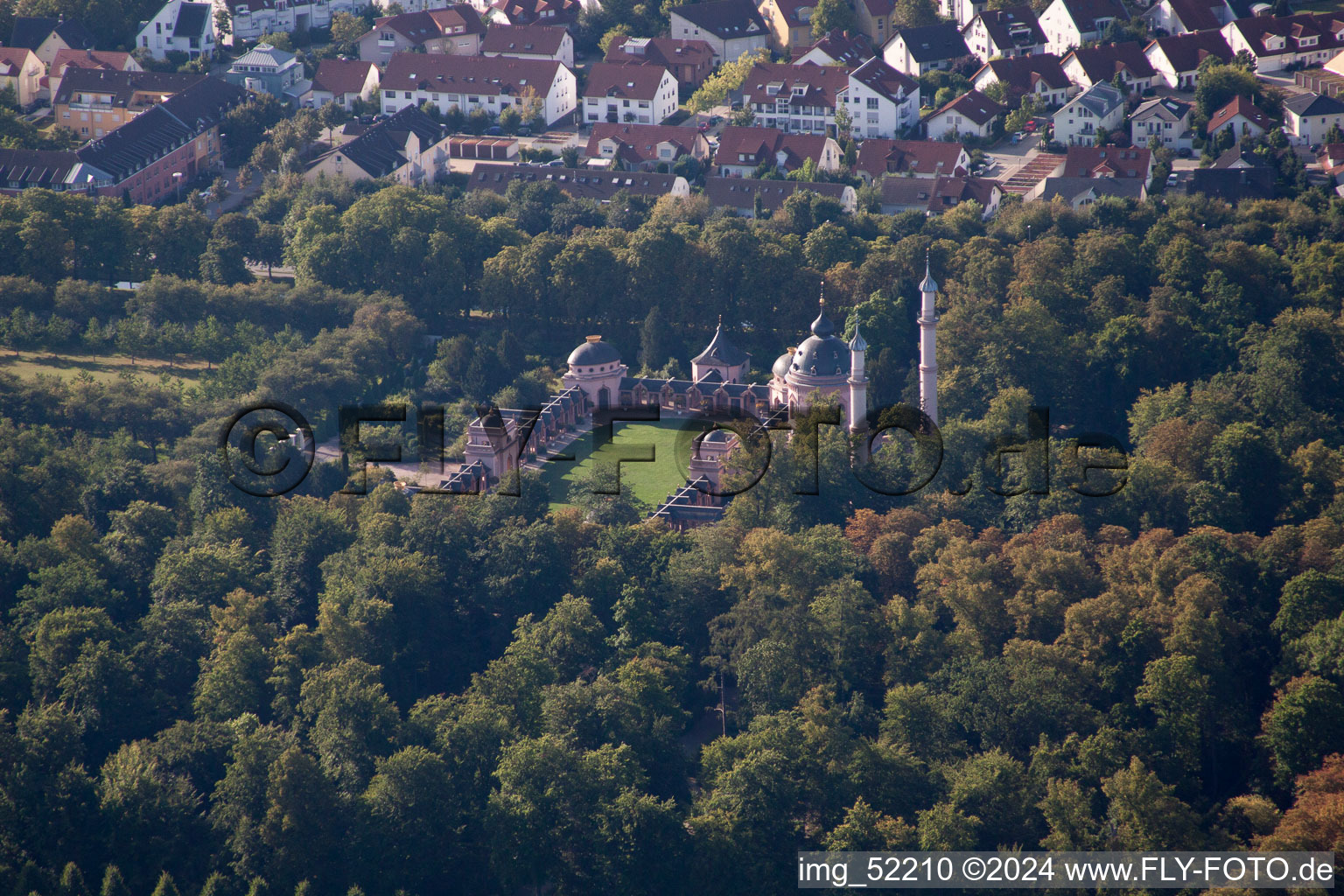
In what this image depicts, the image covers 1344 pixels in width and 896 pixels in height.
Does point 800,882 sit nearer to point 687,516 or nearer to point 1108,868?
point 1108,868

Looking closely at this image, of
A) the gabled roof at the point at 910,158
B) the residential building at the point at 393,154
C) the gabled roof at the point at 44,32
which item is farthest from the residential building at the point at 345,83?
the gabled roof at the point at 910,158

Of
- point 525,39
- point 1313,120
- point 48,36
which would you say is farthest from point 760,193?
point 48,36

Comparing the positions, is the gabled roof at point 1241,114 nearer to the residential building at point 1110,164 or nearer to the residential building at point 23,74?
the residential building at point 1110,164

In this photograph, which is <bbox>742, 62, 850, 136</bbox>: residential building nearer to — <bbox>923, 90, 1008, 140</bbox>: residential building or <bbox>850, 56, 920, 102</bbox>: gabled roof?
<bbox>850, 56, 920, 102</bbox>: gabled roof

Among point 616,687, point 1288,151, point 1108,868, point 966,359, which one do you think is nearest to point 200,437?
point 616,687

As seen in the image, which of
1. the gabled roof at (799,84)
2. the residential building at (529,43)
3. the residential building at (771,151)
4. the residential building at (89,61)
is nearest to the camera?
the residential building at (771,151)

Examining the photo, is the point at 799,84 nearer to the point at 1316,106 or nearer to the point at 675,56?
the point at 675,56
